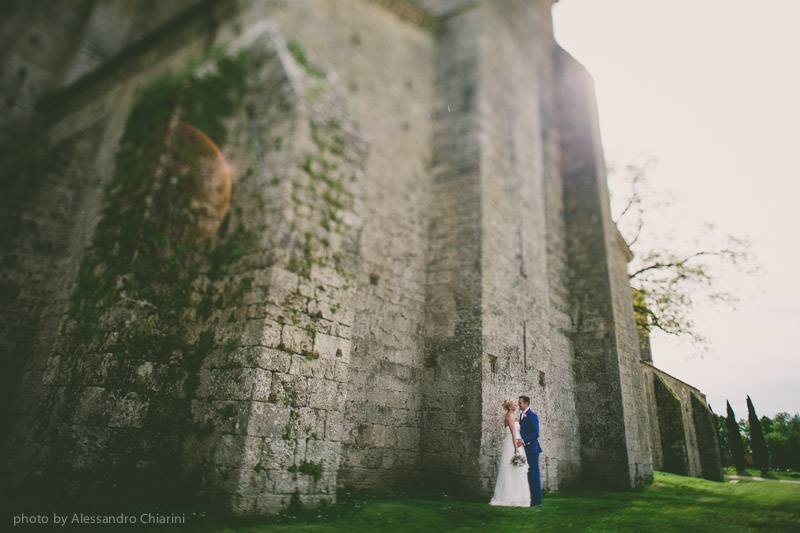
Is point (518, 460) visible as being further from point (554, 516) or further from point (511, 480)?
point (554, 516)

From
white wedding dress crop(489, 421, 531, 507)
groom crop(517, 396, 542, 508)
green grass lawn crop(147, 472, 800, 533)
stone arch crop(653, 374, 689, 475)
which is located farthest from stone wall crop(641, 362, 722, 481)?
white wedding dress crop(489, 421, 531, 507)

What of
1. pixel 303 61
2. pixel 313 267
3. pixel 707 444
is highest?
pixel 303 61

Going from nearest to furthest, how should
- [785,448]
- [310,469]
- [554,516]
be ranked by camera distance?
[310,469], [554,516], [785,448]

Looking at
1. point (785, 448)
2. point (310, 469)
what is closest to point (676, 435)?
point (310, 469)

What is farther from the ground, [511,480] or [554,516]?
[511,480]

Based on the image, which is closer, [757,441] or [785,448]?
[757,441]

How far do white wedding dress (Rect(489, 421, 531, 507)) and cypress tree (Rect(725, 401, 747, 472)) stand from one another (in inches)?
739

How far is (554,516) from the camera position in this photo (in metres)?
5.37

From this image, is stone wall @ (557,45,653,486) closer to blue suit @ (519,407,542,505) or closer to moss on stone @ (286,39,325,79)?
blue suit @ (519,407,542,505)

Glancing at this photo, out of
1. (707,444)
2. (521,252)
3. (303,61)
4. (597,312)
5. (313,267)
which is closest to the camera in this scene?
(313,267)

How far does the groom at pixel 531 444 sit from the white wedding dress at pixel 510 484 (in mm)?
140

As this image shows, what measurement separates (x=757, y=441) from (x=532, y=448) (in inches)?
769

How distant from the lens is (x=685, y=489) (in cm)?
850

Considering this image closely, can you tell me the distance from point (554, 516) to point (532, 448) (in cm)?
100
